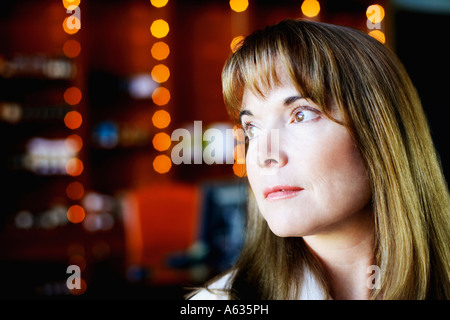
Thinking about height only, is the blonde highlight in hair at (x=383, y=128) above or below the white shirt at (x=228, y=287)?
above

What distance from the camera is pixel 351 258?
2.64 ft

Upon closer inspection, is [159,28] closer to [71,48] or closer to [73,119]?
[71,48]

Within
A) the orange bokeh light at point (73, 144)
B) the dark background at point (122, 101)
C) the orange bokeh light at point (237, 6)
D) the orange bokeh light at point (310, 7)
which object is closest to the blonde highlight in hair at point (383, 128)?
the dark background at point (122, 101)

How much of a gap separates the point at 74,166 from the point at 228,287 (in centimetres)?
366

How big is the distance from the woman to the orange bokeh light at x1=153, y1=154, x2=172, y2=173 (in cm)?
397

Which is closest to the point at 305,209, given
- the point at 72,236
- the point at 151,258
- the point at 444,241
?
the point at 444,241

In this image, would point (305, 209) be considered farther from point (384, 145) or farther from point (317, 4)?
point (317, 4)

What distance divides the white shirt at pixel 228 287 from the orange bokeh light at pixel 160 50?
4046 mm

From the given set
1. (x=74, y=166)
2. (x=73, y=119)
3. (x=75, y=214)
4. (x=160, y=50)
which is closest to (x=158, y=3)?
(x=160, y=50)

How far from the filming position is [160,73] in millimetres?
4730

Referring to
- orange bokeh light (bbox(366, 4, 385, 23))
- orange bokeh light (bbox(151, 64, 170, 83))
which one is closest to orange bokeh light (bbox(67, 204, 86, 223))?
orange bokeh light (bbox(151, 64, 170, 83))

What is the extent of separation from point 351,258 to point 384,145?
195 mm

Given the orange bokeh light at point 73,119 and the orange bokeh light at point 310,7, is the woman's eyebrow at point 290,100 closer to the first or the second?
the orange bokeh light at point 73,119

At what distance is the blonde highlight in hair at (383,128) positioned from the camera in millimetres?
746
